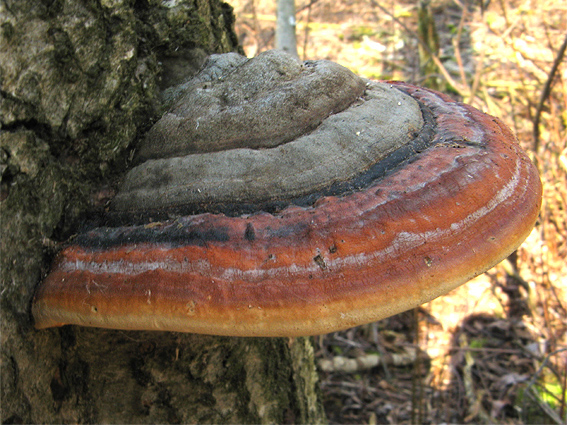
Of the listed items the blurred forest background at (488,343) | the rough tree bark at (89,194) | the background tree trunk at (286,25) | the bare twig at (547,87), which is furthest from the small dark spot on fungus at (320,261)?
the background tree trunk at (286,25)

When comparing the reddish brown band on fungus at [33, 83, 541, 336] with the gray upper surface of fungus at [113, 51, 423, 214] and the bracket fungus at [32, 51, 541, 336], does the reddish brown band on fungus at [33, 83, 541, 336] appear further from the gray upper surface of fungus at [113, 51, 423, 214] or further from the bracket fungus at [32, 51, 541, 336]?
the gray upper surface of fungus at [113, 51, 423, 214]

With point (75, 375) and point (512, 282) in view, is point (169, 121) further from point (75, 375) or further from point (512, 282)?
point (512, 282)

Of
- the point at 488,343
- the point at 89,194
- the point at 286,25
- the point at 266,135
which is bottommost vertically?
the point at 488,343

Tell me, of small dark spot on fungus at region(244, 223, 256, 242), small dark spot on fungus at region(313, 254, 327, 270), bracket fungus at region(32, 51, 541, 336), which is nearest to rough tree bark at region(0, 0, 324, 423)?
bracket fungus at region(32, 51, 541, 336)

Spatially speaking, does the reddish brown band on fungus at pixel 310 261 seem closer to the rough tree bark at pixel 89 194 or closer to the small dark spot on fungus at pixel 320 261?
the small dark spot on fungus at pixel 320 261

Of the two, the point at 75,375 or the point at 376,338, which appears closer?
the point at 75,375

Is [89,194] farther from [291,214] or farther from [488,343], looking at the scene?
→ [488,343]

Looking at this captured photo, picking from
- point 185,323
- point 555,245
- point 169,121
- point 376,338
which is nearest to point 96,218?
point 169,121

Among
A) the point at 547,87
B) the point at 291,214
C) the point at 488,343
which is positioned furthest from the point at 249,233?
the point at 547,87
